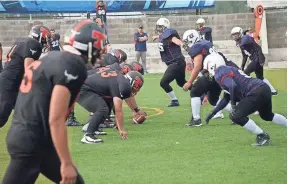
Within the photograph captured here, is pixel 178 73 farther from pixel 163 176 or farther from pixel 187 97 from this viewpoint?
pixel 163 176

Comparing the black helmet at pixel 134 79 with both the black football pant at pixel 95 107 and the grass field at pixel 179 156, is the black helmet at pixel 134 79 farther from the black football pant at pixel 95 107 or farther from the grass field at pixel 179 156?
the grass field at pixel 179 156

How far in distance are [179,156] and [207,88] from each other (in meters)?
3.25

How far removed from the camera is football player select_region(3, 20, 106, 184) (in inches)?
204

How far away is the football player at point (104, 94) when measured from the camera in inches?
428

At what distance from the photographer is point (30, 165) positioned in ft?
17.9

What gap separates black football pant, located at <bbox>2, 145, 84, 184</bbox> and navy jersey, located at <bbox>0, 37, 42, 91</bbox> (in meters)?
3.86

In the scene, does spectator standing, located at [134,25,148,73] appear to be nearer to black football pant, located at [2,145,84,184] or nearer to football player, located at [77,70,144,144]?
football player, located at [77,70,144,144]

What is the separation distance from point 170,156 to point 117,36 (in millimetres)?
22307

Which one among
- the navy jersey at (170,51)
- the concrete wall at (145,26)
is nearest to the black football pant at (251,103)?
the navy jersey at (170,51)

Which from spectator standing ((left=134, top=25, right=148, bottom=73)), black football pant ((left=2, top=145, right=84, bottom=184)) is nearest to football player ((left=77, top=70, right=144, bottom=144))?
black football pant ((left=2, top=145, right=84, bottom=184))

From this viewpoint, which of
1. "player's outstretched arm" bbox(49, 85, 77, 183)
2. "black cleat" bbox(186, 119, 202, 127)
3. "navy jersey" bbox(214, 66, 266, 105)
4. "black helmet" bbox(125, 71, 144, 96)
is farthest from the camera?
"black cleat" bbox(186, 119, 202, 127)

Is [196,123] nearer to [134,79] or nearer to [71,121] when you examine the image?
[134,79]

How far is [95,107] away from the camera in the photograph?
1115cm

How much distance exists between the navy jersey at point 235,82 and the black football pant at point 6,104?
2.94m
